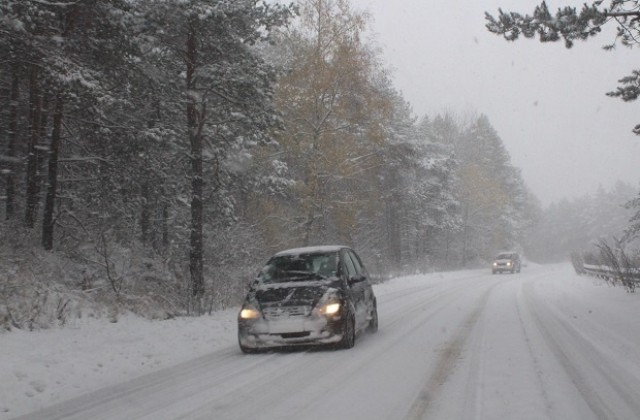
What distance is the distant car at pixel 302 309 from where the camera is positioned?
8.74 metres

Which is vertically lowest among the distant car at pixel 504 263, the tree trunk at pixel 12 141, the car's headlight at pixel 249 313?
the car's headlight at pixel 249 313

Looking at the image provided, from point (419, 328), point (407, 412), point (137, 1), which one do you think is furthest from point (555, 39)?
point (137, 1)

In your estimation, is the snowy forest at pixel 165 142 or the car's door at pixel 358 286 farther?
the snowy forest at pixel 165 142

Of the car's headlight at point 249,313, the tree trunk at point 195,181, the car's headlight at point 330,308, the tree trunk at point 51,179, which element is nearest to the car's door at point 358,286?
the car's headlight at point 330,308

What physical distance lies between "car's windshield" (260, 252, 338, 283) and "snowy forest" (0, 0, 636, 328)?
3533mm

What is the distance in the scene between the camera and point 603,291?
18438mm

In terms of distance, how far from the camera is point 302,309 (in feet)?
28.8

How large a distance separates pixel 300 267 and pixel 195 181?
20.8ft

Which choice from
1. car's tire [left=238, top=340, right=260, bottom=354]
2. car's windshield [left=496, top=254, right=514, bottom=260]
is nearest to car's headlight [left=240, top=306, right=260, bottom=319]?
car's tire [left=238, top=340, right=260, bottom=354]

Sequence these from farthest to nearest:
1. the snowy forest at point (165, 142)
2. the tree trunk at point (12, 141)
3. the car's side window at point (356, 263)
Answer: the tree trunk at point (12, 141) → the snowy forest at point (165, 142) → the car's side window at point (356, 263)

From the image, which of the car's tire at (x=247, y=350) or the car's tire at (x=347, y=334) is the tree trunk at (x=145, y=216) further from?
the car's tire at (x=347, y=334)

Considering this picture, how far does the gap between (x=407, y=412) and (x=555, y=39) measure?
340 inches

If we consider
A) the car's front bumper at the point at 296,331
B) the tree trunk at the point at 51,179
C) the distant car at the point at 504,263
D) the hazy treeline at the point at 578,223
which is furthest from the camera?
the hazy treeline at the point at 578,223

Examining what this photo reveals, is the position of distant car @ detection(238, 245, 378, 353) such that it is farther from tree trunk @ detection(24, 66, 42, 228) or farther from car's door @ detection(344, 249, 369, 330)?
tree trunk @ detection(24, 66, 42, 228)
